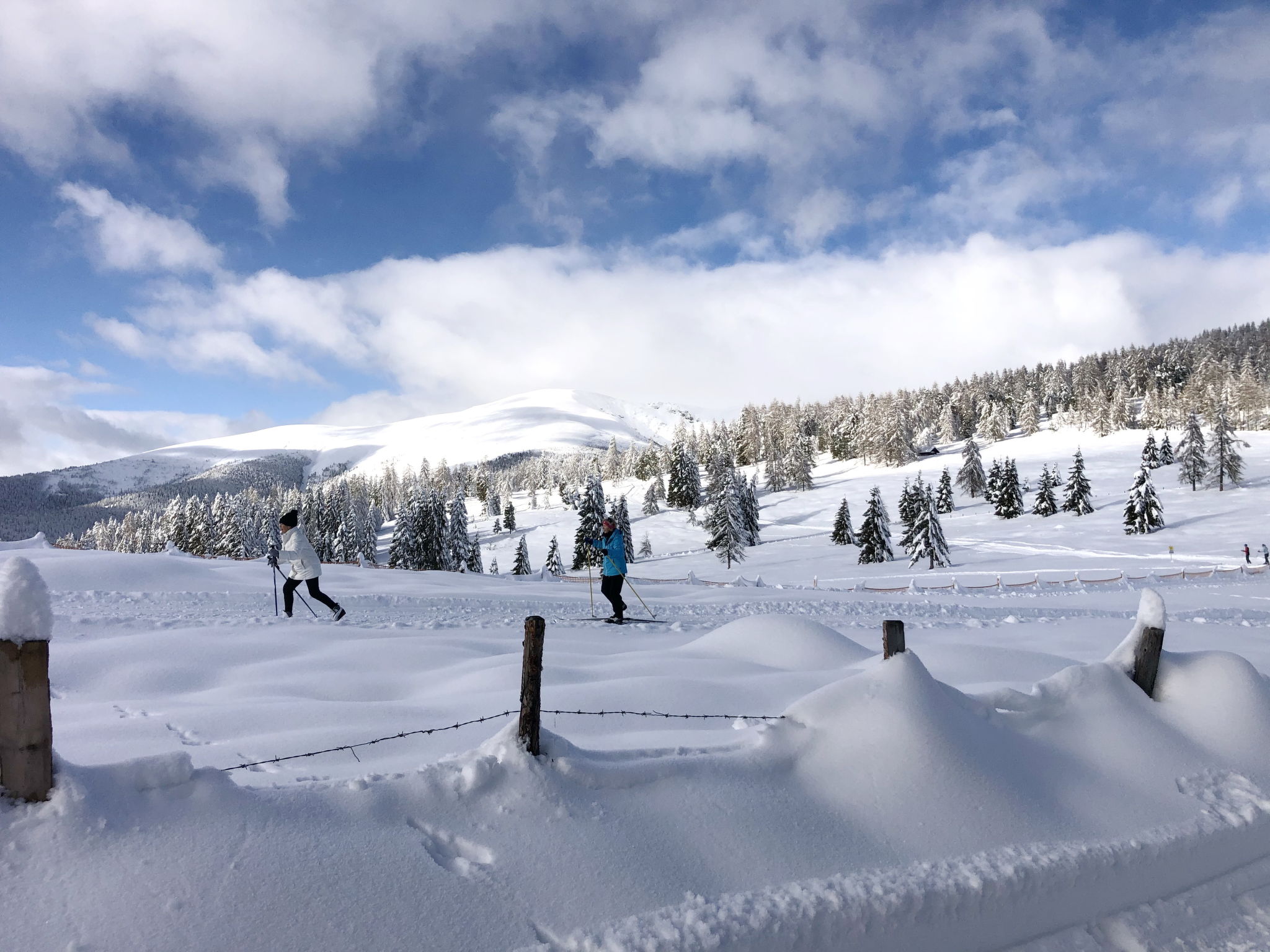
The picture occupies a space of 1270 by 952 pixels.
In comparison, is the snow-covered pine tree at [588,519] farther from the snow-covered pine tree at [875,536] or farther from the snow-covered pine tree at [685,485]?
the snow-covered pine tree at [685,485]

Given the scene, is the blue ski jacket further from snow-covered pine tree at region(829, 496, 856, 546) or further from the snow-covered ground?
snow-covered pine tree at region(829, 496, 856, 546)

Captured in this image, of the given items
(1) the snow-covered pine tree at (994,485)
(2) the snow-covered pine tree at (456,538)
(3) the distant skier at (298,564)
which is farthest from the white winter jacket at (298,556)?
(1) the snow-covered pine tree at (994,485)

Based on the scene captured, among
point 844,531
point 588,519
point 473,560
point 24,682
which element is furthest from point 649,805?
point 844,531

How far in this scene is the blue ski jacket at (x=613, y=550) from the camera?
1158 centimetres

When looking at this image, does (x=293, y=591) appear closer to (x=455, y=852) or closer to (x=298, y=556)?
(x=298, y=556)

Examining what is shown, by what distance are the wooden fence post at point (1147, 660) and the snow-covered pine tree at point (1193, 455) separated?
7182 centimetres

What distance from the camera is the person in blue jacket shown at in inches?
456

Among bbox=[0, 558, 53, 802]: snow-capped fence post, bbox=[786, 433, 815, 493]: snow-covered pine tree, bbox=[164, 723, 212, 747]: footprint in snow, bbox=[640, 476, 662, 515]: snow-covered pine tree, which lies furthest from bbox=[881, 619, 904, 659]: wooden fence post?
bbox=[786, 433, 815, 493]: snow-covered pine tree

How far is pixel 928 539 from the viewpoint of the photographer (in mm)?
43344

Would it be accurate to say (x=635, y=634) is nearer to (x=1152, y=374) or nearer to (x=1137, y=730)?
(x=1137, y=730)

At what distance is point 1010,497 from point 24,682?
69094mm

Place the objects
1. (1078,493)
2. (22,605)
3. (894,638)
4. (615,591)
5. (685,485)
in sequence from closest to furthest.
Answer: (22,605), (894,638), (615,591), (1078,493), (685,485)

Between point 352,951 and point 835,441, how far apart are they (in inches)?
4728

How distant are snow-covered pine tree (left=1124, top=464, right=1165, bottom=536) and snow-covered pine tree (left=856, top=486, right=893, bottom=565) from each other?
1716 cm
